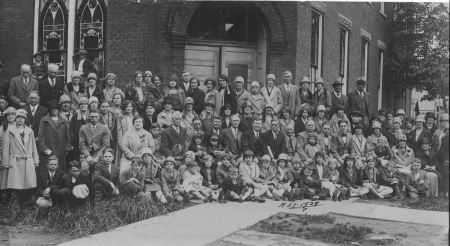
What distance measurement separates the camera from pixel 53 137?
7.24m

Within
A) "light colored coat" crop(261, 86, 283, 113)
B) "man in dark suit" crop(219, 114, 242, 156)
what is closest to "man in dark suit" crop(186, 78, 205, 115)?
"man in dark suit" crop(219, 114, 242, 156)

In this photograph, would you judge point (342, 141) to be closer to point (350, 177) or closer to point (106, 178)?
point (350, 177)

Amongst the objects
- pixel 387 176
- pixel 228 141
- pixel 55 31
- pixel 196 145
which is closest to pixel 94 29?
pixel 55 31

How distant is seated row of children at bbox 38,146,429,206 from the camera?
670 centimetres

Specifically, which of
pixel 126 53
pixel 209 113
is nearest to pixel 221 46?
pixel 126 53

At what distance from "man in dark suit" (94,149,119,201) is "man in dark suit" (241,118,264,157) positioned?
7.01 feet

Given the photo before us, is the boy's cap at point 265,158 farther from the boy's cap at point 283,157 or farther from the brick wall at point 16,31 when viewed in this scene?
the brick wall at point 16,31

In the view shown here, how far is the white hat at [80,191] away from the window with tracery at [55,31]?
4.93m

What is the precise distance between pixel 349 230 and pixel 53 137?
4189 millimetres

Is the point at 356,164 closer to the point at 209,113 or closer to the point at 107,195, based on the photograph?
the point at 209,113

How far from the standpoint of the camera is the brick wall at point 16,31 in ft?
34.2

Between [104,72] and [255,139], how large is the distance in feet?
12.7

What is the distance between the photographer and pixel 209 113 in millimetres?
8539

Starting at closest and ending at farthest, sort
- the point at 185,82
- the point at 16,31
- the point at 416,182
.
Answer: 1. the point at 416,182
2. the point at 185,82
3. the point at 16,31
